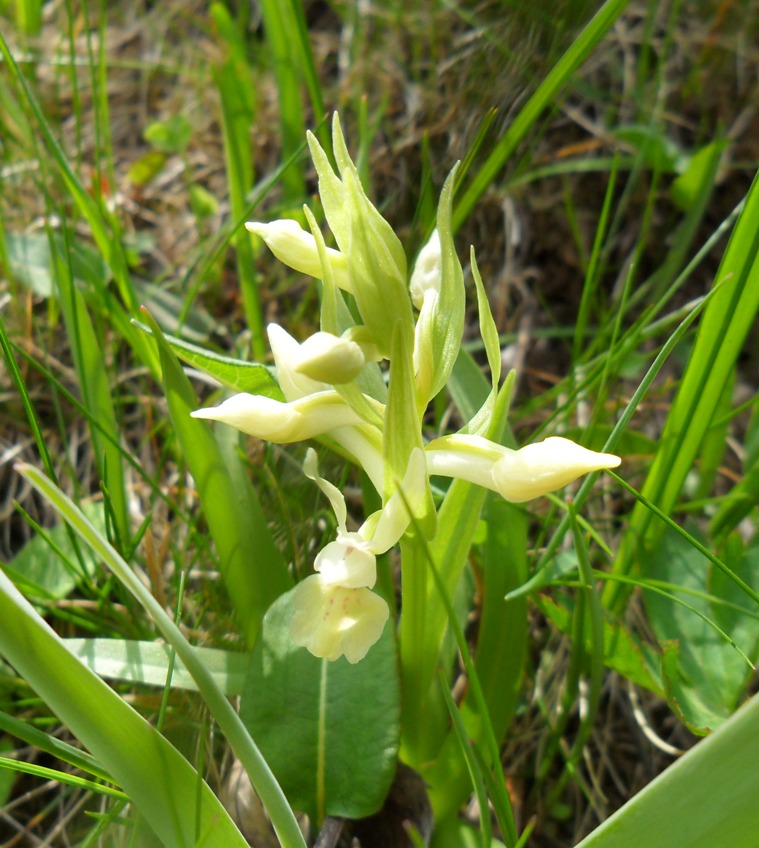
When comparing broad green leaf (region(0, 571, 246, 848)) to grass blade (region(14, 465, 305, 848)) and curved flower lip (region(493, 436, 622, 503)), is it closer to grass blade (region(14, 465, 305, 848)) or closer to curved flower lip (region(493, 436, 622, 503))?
grass blade (region(14, 465, 305, 848))

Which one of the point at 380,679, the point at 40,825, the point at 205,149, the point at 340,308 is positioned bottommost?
the point at 40,825

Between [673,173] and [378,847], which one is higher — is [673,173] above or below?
above

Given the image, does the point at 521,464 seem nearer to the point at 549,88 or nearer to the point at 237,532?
the point at 237,532

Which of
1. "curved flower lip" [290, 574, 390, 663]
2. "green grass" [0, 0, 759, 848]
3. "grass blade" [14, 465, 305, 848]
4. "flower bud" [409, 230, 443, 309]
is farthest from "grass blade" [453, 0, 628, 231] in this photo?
"grass blade" [14, 465, 305, 848]

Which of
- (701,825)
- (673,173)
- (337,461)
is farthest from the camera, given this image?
(673,173)

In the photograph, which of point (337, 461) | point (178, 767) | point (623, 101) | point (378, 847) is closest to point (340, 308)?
point (337, 461)

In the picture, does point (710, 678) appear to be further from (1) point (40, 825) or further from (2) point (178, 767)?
(1) point (40, 825)
